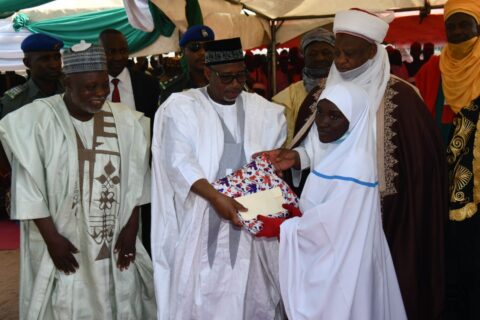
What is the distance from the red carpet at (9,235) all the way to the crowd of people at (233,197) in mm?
4443

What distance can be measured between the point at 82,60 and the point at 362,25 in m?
1.64

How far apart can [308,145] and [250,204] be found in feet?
2.13

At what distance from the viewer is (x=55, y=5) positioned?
345 inches

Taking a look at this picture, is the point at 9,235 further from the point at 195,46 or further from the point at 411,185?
the point at 411,185

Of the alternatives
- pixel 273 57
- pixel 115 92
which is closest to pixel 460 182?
pixel 115 92

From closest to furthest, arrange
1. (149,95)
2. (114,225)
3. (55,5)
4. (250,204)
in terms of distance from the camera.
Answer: (250,204) → (114,225) → (149,95) → (55,5)

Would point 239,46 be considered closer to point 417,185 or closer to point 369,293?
point 417,185

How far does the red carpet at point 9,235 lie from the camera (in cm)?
752

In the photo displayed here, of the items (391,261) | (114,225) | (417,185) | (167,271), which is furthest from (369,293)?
(114,225)

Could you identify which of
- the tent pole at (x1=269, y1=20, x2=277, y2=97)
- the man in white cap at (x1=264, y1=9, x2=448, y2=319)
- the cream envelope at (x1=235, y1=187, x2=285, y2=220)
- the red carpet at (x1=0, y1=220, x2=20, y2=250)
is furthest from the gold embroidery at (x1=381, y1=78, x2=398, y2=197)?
the red carpet at (x1=0, y1=220, x2=20, y2=250)

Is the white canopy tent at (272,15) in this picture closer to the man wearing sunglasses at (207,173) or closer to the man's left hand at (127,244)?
the man wearing sunglasses at (207,173)

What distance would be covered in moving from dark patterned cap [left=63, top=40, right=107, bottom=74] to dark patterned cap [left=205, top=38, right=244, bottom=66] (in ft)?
2.10

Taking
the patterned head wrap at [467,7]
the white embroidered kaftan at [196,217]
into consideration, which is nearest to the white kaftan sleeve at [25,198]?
the white embroidered kaftan at [196,217]

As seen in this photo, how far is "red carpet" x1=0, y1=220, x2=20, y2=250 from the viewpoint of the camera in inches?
296
